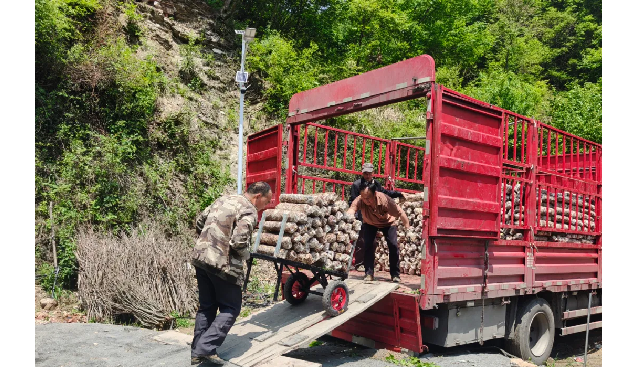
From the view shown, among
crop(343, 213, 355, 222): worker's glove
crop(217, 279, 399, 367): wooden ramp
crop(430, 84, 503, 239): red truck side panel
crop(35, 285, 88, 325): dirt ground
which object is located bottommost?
crop(35, 285, 88, 325): dirt ground

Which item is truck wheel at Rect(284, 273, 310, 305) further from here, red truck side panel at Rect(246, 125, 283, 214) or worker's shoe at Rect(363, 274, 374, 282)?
red truck side panel at Rect(246, 125, 283, 214)

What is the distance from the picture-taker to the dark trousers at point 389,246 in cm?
641

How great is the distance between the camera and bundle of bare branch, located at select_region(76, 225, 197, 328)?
25.7 feet

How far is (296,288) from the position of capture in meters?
6.27

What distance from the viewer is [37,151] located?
34.8 ft

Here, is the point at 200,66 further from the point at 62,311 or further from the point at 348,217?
the point at 348,217

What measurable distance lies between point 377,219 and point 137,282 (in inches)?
169

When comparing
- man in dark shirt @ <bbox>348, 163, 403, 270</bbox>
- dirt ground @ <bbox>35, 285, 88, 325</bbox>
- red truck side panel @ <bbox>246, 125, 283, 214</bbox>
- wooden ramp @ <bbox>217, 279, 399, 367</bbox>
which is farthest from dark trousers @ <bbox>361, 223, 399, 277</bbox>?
dirt ground @ <bbox>35, 285, 88, 325</bbox>

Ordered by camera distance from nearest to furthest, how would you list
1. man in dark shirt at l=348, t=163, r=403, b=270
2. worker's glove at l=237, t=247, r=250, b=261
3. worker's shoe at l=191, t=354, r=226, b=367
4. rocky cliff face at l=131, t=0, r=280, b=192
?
worker's shoe at l=191, t=354, r=226, b=367 → worker's glove at l=237, t=247, r=250, b=261 → man in dark shirt at l=348, t=163, r=403, b=270 → rocky cliff face at l=131, t=0, r=280, b=192

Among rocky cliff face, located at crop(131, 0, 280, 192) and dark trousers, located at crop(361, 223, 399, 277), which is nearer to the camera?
dark trousers, located at crop(361, 223, 399, 277)

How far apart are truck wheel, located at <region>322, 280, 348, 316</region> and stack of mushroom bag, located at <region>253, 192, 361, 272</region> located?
327 millimetres

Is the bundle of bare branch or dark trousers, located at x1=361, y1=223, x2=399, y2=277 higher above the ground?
dark trousers, located at x1=361, y1=223, x2=399, y2=277

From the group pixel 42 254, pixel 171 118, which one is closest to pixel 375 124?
pixel 171 118

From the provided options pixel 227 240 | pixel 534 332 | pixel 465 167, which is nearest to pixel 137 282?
pixel 227 240
